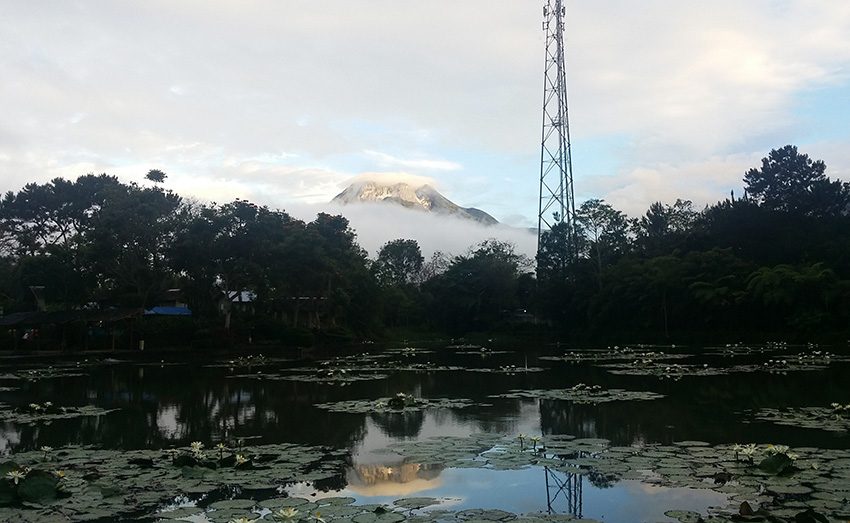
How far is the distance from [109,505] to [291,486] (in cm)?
193

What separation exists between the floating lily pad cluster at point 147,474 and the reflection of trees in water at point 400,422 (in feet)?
6.12

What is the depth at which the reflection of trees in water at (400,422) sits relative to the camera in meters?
11.6

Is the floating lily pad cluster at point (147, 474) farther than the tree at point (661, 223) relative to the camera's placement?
No

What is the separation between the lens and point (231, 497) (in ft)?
23.9

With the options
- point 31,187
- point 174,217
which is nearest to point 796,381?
point 174,217

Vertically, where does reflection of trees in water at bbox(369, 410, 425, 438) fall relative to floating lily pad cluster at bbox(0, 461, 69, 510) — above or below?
below

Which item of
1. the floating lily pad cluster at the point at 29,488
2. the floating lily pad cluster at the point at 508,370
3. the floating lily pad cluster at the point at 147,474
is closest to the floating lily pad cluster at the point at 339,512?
the floating lily pad cluster at the point at 147,474

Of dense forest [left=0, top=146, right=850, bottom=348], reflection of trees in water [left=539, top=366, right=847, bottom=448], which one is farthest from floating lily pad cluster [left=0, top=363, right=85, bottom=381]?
reflection of trees in water [left=539, top=366, right=847, bottom=448]

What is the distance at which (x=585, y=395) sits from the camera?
50.0 feet

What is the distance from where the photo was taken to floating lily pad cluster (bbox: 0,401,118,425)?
13.3 meters

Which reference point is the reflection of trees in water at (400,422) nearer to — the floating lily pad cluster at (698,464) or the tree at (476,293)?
the floating lily pad cluster at (698,464)

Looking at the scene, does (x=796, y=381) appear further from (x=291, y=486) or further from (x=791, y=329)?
(x=791, y=329)

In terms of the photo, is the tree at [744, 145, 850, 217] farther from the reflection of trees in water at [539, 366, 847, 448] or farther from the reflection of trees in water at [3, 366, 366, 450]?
the reflection of trees in water at [3, 366, 366, 450]

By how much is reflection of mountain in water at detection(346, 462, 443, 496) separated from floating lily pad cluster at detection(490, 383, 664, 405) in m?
6.46
